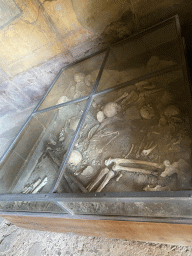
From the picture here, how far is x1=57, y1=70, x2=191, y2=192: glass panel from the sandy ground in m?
0.76

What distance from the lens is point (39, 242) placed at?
2443 mm

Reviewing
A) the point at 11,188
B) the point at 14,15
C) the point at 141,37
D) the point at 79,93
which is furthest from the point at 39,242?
the point at 14,15

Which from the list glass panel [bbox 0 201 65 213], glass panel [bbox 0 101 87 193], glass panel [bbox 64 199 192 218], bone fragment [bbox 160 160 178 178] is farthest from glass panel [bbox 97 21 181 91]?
glass panel [bbox 0 201 65 213]

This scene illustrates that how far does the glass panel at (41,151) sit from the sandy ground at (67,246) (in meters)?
0.77

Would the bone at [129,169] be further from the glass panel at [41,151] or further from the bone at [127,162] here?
the glass panel at [41,151]

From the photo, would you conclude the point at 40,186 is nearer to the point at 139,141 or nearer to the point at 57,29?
the point at 139,141

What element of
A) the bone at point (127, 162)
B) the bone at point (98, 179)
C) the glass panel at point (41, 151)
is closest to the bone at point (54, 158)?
the glass panel at point (41, 151)

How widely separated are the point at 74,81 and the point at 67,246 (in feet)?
9.23

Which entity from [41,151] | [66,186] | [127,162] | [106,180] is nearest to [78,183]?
[66,186]

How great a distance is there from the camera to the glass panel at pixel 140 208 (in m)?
1.52

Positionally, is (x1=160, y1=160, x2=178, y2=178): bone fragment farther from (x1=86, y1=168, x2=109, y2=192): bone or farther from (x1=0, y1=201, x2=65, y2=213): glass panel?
(x1=0, y1=201, x2=65, y2=213): glass panel

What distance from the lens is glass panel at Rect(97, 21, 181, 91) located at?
2.33 metres

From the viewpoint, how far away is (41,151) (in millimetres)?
2945

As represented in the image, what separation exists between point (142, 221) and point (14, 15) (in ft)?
12.3
